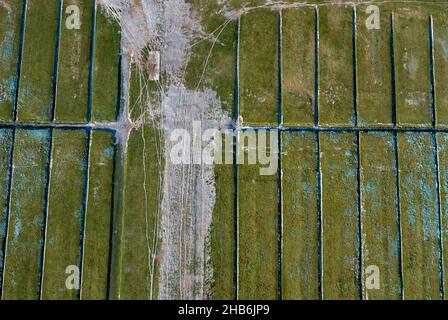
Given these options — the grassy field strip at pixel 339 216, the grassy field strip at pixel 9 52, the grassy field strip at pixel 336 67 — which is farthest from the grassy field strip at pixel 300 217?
the grassy field strip at pixel 9 52

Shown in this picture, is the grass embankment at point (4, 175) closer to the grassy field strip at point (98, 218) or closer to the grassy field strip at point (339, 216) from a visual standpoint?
the grassy field strip at point (98, 218)

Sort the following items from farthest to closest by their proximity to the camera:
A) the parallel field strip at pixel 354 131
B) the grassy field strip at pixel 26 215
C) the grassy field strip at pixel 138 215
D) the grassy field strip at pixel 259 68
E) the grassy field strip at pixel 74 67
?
the grassy field strip at pixel 259 68 < the grassy field strip at pixel 74 67 < the parallel field strip at pixel 354 131 < the grassy field strip at pixel 138 215 < the grassy field strip at pixel 26 215

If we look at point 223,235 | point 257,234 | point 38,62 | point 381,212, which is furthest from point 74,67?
point 381,212

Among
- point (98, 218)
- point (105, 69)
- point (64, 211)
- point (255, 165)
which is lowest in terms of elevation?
point (98, 218)

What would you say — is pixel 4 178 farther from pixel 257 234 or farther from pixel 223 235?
pixel 257 234

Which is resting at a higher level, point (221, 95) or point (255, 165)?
point (221, 95)

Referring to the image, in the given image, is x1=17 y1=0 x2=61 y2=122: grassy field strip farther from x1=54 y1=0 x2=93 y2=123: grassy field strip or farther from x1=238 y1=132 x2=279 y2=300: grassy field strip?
x1=238 y1=132 x2=279 y2=300: grassy field strip

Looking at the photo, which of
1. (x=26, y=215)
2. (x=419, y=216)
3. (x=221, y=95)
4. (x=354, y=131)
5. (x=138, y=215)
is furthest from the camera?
(x=221, y=95)
